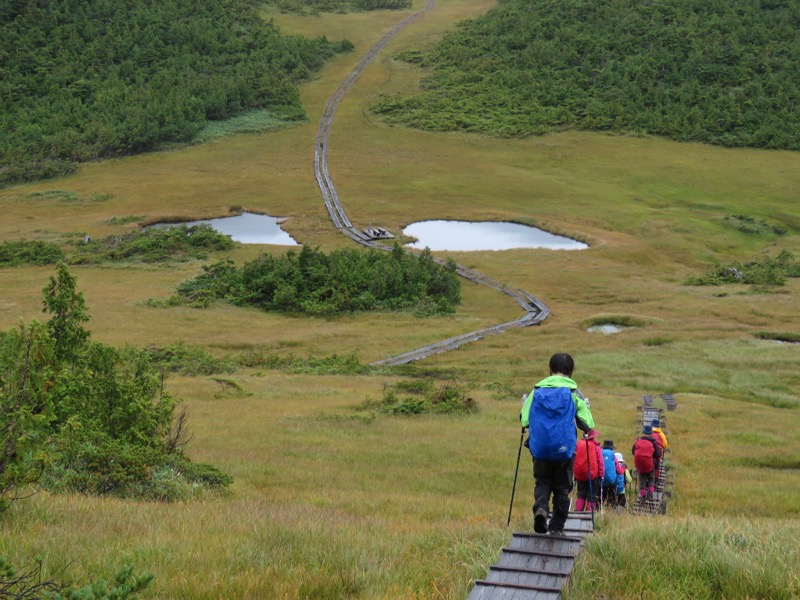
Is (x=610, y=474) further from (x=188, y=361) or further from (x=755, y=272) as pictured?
(x=755, y=272)

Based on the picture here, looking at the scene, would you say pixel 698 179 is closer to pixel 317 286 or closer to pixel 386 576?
pixel 317 286

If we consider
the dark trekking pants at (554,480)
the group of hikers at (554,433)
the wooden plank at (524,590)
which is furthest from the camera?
the dark trekking pants at (554,480)

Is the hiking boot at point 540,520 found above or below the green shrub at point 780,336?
above

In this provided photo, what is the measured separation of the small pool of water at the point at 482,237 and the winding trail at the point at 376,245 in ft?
22.8

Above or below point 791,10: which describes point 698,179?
below

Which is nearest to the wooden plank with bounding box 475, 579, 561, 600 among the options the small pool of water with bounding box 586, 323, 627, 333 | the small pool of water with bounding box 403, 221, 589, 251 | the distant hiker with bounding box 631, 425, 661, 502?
the distant hiker with bounding box 631, 425, 661, 502

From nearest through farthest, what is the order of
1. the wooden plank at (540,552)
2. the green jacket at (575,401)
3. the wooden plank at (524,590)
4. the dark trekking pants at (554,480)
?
the wooden plank at (524,590) < the wooden plank at (540,552) < the green jacket at (575,401) < the dark trekking pants at (554,480)

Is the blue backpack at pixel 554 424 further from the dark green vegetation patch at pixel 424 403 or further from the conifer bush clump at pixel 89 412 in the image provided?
the dark green vegetation patch at pixel 424 403

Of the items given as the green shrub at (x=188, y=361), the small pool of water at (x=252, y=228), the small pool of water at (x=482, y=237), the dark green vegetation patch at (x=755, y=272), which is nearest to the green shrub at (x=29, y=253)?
the small pool of water at (x=252, y=228)

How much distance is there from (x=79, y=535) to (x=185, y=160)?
113 meters

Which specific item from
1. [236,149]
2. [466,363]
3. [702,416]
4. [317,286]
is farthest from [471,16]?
[702,416]

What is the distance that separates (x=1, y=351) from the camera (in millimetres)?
12352

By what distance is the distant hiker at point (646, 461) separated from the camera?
18484 millimetres

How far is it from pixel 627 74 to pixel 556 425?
144673 mm
